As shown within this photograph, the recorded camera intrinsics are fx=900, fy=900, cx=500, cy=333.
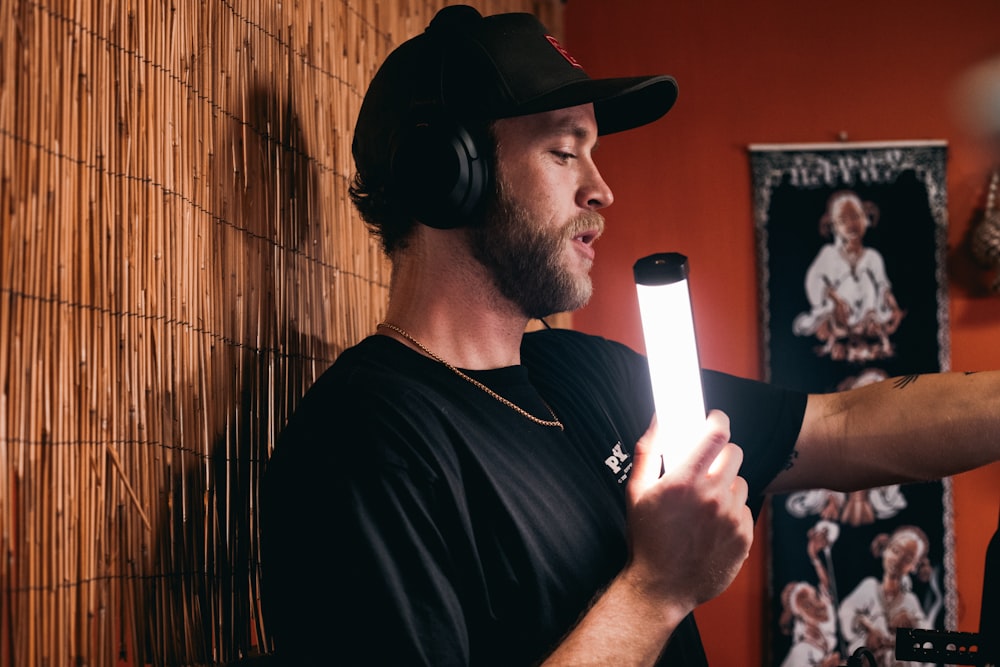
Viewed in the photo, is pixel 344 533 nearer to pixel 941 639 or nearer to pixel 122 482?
pixel 122 482

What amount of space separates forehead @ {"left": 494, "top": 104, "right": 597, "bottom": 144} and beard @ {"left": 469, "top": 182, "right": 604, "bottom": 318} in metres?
0.07

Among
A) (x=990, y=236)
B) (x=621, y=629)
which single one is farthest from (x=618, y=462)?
(x=990, y=236)

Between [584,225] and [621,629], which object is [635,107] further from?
[621,629]

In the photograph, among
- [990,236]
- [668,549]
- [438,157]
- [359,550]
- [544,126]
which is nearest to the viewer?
[359,550]

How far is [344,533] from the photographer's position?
2.83ft

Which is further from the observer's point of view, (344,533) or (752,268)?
(752,268)

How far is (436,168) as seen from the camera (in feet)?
3.56

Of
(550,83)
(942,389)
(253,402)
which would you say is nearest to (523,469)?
(253,402)

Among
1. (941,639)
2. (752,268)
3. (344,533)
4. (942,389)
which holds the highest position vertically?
(752,268)

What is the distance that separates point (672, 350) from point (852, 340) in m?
1.68

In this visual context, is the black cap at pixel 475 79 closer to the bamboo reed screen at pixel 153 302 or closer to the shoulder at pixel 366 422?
the bamboo reed screen at pixel 153 302

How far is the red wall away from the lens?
2.40m

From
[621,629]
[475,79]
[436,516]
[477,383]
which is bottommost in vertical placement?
[621,629]

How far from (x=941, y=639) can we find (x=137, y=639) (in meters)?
0.92
